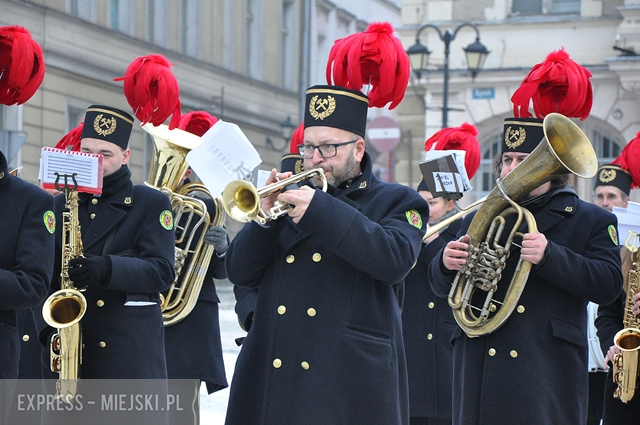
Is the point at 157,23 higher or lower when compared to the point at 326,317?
higher

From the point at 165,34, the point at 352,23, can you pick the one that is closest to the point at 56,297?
the point at 165,34

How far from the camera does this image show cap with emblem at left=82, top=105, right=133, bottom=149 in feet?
20.6

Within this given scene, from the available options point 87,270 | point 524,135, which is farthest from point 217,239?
point 524,135

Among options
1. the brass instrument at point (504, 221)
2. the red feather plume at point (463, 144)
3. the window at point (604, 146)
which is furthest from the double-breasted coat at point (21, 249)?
the window at point (604, 146)

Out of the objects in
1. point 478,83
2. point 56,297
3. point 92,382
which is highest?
point 478,83

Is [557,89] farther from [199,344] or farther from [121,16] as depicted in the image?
[121,16]

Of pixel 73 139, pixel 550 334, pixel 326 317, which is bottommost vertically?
pixel 550 334

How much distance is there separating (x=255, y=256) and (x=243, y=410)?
2.02 feet

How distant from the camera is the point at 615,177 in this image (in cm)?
855

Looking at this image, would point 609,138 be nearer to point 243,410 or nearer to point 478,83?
point 478,83

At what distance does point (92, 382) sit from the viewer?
19.0 feet

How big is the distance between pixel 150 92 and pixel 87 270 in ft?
6.04

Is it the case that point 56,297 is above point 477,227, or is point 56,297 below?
below

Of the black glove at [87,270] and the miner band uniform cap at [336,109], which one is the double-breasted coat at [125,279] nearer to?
the black glove at [87,270]
